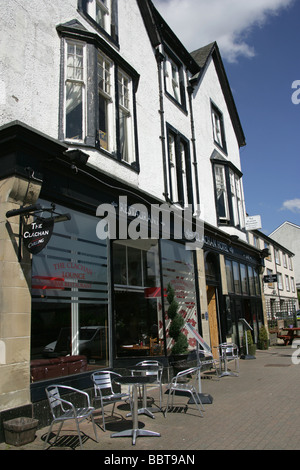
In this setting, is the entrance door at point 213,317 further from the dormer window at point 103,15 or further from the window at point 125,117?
the dormer window at point 103,15

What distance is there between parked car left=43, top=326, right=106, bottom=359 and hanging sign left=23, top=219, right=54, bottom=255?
7.45ft

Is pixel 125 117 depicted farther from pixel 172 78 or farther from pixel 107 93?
pixel 172 78

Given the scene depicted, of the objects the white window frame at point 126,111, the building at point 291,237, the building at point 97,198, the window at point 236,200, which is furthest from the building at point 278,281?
the white window frame at point 126,111

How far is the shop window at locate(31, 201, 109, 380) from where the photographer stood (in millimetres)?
7051

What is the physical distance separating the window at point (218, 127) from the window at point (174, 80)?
3129mm

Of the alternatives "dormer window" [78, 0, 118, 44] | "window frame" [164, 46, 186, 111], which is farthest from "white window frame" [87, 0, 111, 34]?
"window frame" [164, 46, 186, 111]

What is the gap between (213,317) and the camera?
14.5 metres

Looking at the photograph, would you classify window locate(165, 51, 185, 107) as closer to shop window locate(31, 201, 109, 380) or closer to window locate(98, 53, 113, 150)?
window locate(98, 53, 113, 150)

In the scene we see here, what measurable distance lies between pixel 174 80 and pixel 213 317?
Answer: 9054 millimetres

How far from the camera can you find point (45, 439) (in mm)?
5672

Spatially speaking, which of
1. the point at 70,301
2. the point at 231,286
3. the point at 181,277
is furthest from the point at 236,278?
the point at 70,301

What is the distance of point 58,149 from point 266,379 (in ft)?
26.2
